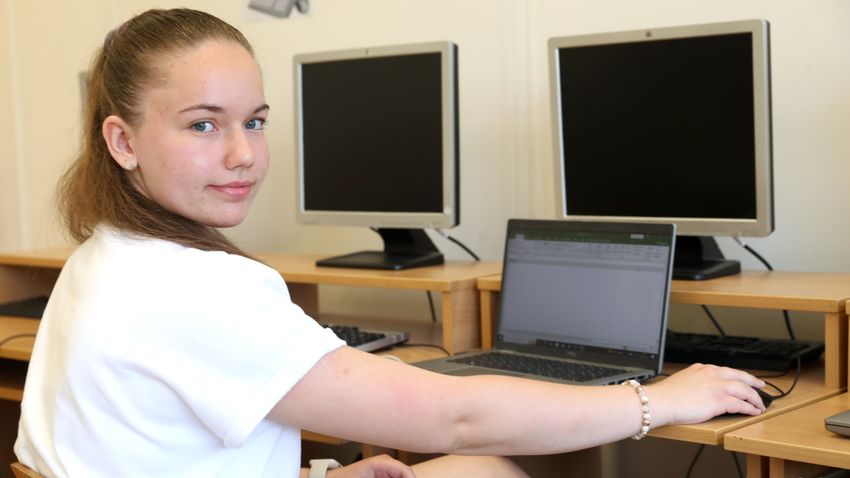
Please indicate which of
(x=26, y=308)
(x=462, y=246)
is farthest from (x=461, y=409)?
(x=26, y=308)

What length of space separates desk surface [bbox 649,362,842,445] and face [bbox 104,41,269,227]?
616 mm

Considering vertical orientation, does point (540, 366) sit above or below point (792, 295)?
below

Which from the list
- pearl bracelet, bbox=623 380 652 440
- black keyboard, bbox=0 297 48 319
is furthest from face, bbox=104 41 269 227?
black keyboard, bbox=0 297 48 319

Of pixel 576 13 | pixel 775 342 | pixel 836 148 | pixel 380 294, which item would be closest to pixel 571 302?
pixel 775 342

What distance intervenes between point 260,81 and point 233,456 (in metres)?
0.44

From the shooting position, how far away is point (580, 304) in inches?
71.2

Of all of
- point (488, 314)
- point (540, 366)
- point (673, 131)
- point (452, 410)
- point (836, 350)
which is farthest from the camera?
point (488, 314)

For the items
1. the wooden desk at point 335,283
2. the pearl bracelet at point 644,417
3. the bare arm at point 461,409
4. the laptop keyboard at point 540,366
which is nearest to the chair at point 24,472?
the bare arm at point 461,409

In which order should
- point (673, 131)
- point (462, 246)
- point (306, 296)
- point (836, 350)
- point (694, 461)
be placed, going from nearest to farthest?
point (836, 350) → point (673, 131) → point (694, 461) → point (462, 246) → point (306, 296)

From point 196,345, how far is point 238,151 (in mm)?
241

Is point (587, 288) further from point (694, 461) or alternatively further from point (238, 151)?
point (238, 151)

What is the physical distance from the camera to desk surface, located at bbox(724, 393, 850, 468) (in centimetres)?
123

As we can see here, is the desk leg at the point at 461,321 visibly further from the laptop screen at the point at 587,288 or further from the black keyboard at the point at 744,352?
the black keyboard at the point at 744,352

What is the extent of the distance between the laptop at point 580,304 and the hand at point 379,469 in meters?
0.30
